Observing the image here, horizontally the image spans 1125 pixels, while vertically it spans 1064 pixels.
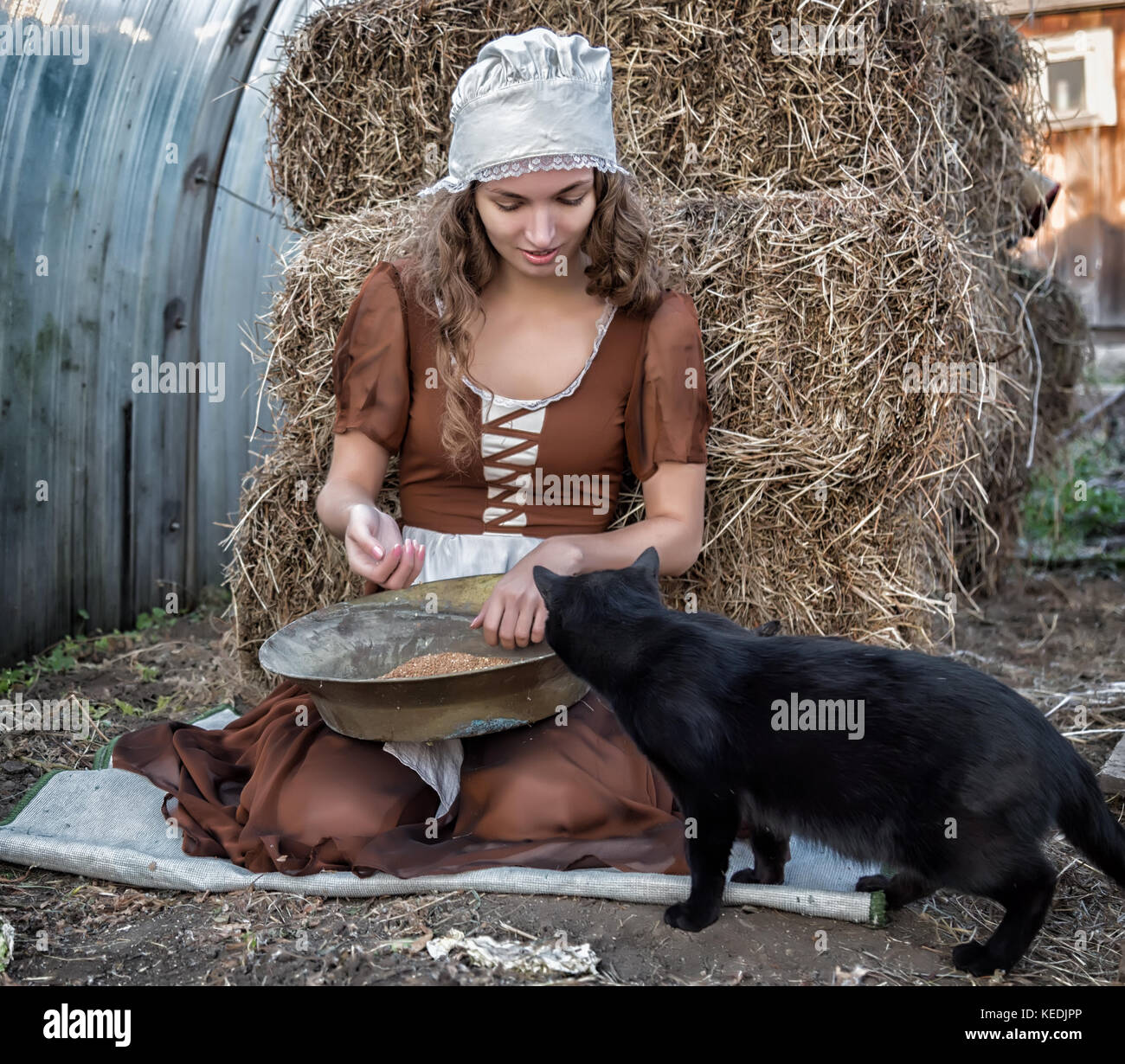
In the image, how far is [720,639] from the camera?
2.00m

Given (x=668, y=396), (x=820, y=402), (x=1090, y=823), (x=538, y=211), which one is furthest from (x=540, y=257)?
(x=1090, y=823)

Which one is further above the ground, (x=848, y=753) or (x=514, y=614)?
(x=514, y=614)

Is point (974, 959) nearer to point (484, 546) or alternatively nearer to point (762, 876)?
point (762, 876)

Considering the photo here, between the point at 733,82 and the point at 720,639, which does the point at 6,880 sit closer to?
the point at 720,639

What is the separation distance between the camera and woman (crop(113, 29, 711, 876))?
2301 mm

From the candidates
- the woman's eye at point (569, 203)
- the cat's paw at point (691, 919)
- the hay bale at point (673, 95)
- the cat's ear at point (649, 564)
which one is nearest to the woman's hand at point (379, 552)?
the cat's ear at point (649, 564)

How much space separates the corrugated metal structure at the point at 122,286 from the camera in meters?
3.63

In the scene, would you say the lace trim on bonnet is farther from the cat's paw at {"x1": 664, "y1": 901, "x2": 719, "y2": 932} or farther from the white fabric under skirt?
the cat's paw at {"x1": 664, "y1": 901, "x2": 719, "y2": 932}

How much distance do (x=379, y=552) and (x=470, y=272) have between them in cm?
86

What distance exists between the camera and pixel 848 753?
1.87m

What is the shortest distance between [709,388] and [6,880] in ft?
7.00

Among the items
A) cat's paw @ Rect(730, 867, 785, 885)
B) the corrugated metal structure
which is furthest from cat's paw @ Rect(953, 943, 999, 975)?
the corrugated metal structure

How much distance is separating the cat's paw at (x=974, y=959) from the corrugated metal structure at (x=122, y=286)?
3.24m
